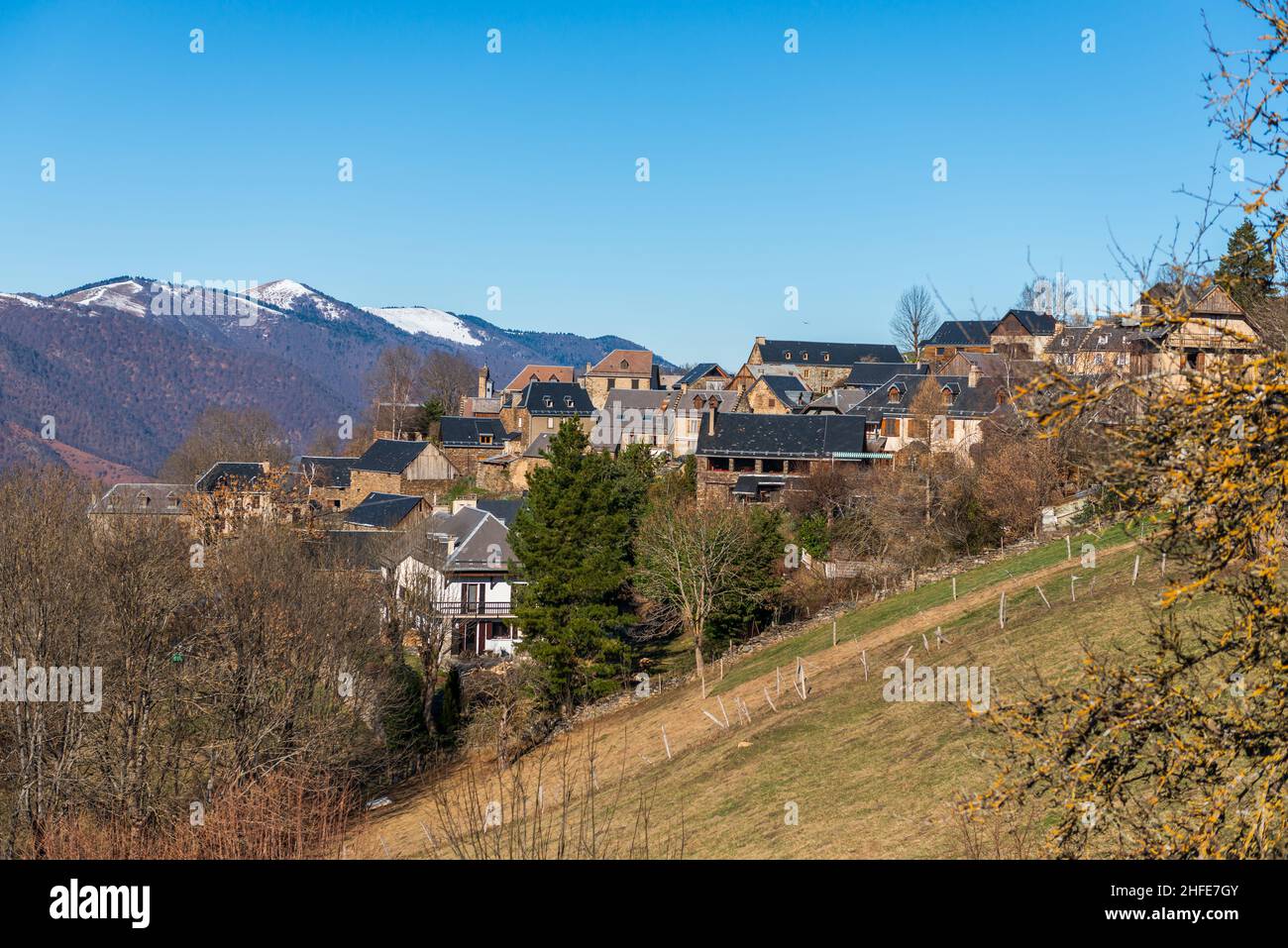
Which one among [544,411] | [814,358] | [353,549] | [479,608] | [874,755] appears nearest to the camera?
[874,755]

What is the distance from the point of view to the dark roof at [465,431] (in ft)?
293

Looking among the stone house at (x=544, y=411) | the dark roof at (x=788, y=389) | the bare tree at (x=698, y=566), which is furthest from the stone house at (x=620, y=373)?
the bare tree at (x=698, y=566)

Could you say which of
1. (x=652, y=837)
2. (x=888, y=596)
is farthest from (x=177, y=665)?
(x=888, y=596)

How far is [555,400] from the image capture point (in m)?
93.6

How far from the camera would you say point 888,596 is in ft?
134

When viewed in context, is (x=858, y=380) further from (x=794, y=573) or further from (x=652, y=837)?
(x=652, y=837)

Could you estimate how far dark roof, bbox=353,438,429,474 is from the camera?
82562 millimetres

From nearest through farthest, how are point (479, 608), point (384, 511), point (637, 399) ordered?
point (479, 608) → point (384, 511) → point (637, 399)

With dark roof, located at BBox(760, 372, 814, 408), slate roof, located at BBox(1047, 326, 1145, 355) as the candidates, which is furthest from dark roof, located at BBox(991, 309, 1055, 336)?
slate roof, located at BBox(1047, 326, 1145, 355)

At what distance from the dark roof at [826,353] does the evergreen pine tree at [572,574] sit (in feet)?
229

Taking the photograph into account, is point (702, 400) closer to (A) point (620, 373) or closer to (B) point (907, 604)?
(A) point (620, 373)

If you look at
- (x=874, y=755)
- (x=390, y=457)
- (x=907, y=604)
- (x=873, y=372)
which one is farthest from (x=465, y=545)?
(x=873, y=372)

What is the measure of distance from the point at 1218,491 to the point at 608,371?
11041 centimetres

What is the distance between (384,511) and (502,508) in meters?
10.5
